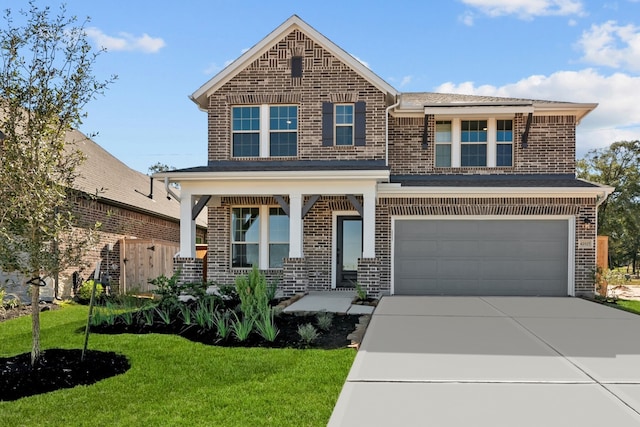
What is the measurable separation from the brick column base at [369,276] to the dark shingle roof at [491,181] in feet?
8.55

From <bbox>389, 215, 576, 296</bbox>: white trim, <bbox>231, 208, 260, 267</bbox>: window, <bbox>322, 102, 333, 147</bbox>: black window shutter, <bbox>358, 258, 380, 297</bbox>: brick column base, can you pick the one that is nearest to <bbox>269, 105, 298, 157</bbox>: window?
<bbox>322, 102, 333, 147</bbox>: black window shutter

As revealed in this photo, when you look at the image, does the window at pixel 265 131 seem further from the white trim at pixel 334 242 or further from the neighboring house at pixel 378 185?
the white trim at pixel 334 242

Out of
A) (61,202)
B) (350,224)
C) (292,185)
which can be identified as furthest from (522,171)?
(61,202)

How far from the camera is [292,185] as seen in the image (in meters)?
13.4

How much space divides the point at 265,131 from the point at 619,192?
28112 mm

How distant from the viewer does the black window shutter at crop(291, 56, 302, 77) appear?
14844mm

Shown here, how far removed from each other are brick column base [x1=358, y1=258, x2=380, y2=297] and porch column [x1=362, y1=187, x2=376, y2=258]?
210mm

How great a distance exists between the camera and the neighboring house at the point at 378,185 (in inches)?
544

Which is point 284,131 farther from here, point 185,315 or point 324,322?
point 324,322

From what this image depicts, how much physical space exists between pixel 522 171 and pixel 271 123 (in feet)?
24.4

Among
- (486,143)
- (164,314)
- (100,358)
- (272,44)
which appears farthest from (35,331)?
(486,143)

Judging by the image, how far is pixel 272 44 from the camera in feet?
48.8

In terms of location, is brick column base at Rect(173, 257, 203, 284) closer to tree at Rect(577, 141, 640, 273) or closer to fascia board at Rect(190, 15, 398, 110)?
fascia board at Rect(190, 15, 398, 110)

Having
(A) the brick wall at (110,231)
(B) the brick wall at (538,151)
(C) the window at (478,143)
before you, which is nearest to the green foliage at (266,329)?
(A) the brick wall at (110,231)
